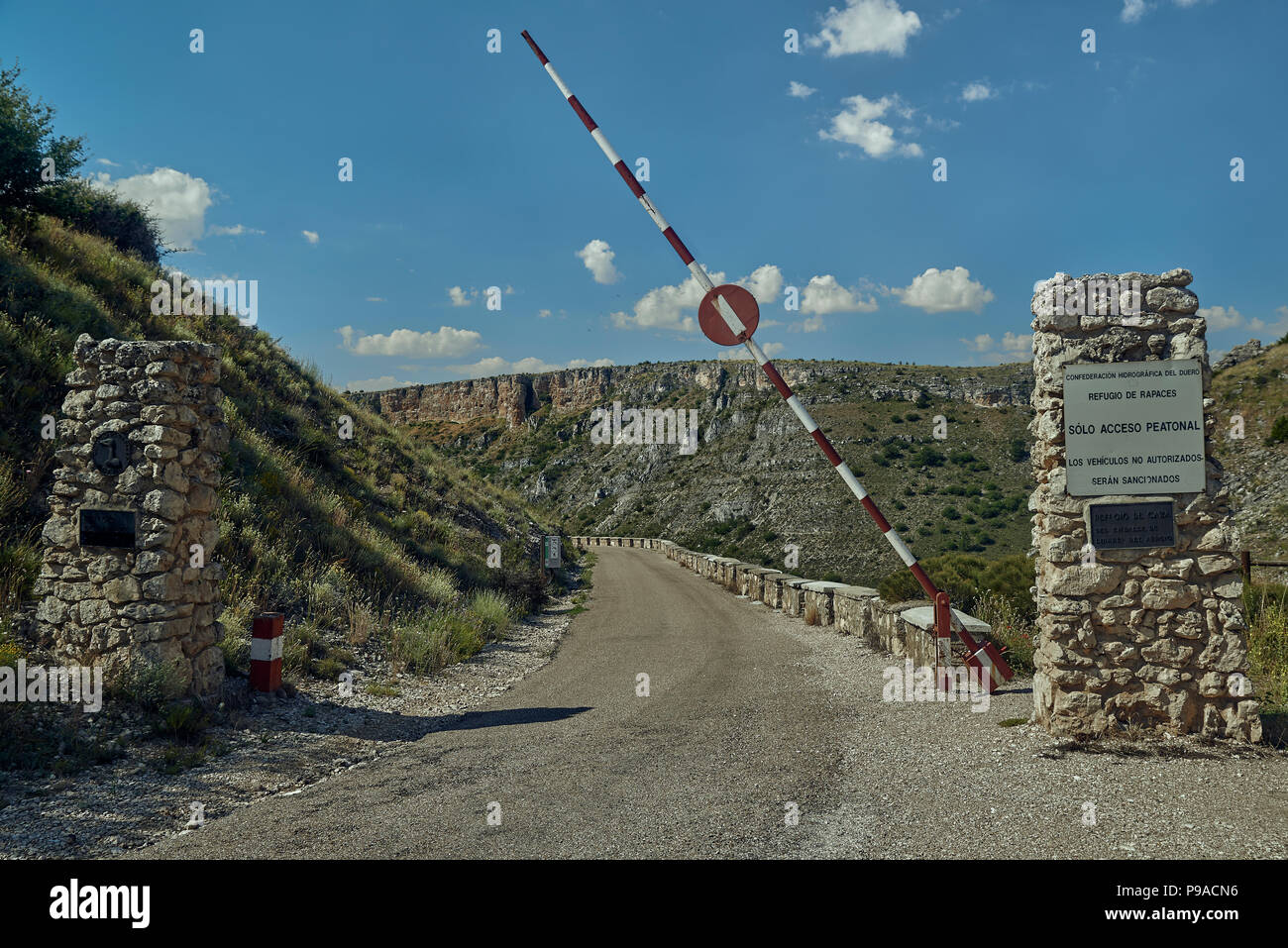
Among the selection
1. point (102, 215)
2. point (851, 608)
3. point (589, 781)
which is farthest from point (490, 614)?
point (102, 215)

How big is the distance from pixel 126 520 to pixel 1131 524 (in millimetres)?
8666

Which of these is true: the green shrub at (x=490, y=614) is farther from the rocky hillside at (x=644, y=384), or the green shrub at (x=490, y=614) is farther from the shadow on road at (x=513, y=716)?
the rocky hillside at (x=644, y=384)

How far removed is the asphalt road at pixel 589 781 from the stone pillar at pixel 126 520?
235 cm

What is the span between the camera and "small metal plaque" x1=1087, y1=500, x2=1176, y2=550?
19.2 feet

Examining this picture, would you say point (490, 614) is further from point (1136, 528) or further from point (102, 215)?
point (102, 215)

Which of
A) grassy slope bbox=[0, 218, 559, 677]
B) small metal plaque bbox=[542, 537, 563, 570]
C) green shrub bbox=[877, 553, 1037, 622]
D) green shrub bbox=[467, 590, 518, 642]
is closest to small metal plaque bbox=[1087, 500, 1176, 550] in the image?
green shrub bbox=[877, 553, 1037, 622]

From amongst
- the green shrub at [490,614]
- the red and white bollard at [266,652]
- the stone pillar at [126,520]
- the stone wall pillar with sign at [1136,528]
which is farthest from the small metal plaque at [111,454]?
the stone wall pillar with sign at [1136,528]

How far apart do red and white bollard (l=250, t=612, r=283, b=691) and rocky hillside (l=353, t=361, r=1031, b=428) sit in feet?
148

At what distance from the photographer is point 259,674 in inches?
302

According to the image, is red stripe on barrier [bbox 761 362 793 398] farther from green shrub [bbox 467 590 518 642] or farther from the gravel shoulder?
green shrub [bbox 467 590 518 642]

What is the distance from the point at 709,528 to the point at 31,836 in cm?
4818

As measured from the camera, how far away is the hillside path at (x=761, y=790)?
4.32 metres
